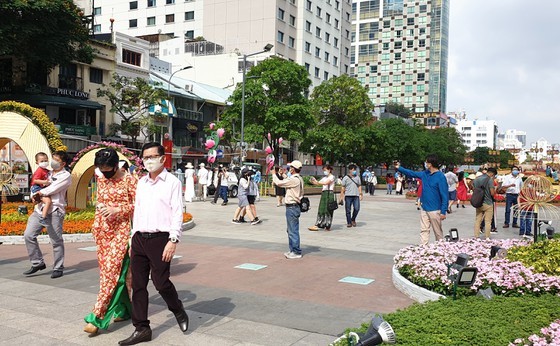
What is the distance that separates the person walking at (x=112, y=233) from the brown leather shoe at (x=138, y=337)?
16.4 inches

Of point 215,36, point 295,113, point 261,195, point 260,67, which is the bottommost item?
point 261,195

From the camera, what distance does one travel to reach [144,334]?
4695 millimetres

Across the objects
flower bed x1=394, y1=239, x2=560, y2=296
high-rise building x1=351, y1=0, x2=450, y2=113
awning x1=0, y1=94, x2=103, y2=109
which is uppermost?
high-rise building x1=351, y1=0, x2=450, y2=113

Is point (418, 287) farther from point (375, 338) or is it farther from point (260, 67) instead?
point (260, 67)

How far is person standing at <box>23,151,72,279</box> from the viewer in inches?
292

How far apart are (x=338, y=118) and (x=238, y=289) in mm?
41681

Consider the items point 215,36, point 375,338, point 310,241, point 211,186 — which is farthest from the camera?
point 215,36

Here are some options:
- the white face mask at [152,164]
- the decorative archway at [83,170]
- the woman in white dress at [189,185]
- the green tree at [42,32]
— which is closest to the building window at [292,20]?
the green tree at [42,32]

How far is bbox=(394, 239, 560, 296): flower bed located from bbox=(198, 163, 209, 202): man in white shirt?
56.0 feet

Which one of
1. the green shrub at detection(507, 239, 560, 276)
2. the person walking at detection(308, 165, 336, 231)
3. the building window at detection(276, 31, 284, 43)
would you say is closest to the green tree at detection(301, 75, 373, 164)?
the building window at detection(276, 31, 284, 43)

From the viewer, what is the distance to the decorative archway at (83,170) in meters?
13.0

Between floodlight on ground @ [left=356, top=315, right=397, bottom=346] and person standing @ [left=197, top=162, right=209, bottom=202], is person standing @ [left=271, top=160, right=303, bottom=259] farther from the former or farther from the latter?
person standing @ [left=197, top=162, right=209, bottom=202]

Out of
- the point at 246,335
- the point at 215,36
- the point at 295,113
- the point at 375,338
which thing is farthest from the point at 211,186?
the point at 215,36

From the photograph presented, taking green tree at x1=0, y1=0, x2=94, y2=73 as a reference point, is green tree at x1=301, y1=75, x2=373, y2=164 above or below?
below
